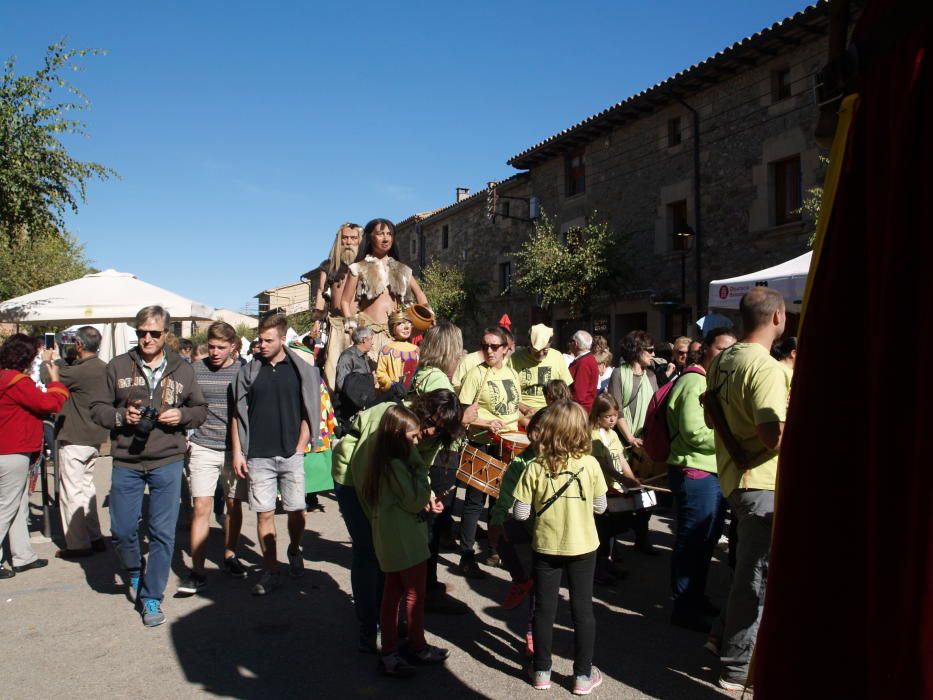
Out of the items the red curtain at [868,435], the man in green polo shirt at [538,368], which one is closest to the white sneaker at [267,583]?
the man in green polo shirt at [538,368]

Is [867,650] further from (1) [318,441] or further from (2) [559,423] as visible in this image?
(1) [318,441]

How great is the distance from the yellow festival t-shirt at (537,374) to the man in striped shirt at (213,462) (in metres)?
2.40

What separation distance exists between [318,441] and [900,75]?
4.74m

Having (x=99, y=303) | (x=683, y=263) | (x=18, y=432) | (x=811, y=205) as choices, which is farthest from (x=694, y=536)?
(x=683, y=263)

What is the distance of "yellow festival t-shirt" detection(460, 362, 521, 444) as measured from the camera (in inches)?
219

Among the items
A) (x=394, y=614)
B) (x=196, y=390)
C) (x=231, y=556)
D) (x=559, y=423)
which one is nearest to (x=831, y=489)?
(x=559, y=423)

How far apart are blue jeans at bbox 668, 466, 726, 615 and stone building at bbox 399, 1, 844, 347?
1203cm

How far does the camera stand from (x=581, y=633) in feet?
11.4

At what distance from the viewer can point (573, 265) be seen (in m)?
20.5

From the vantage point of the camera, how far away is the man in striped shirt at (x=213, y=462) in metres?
5.03

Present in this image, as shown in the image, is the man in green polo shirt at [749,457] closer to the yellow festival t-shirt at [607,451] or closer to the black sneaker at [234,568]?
the yellow festival t-shirt at [607,451]

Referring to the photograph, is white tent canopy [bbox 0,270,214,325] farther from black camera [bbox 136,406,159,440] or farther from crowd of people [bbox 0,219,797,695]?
black camera [bbox 136,406,159,440]

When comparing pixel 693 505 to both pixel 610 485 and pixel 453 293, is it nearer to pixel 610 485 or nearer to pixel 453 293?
pixel 610 485

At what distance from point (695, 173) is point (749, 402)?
1649 centimetres
